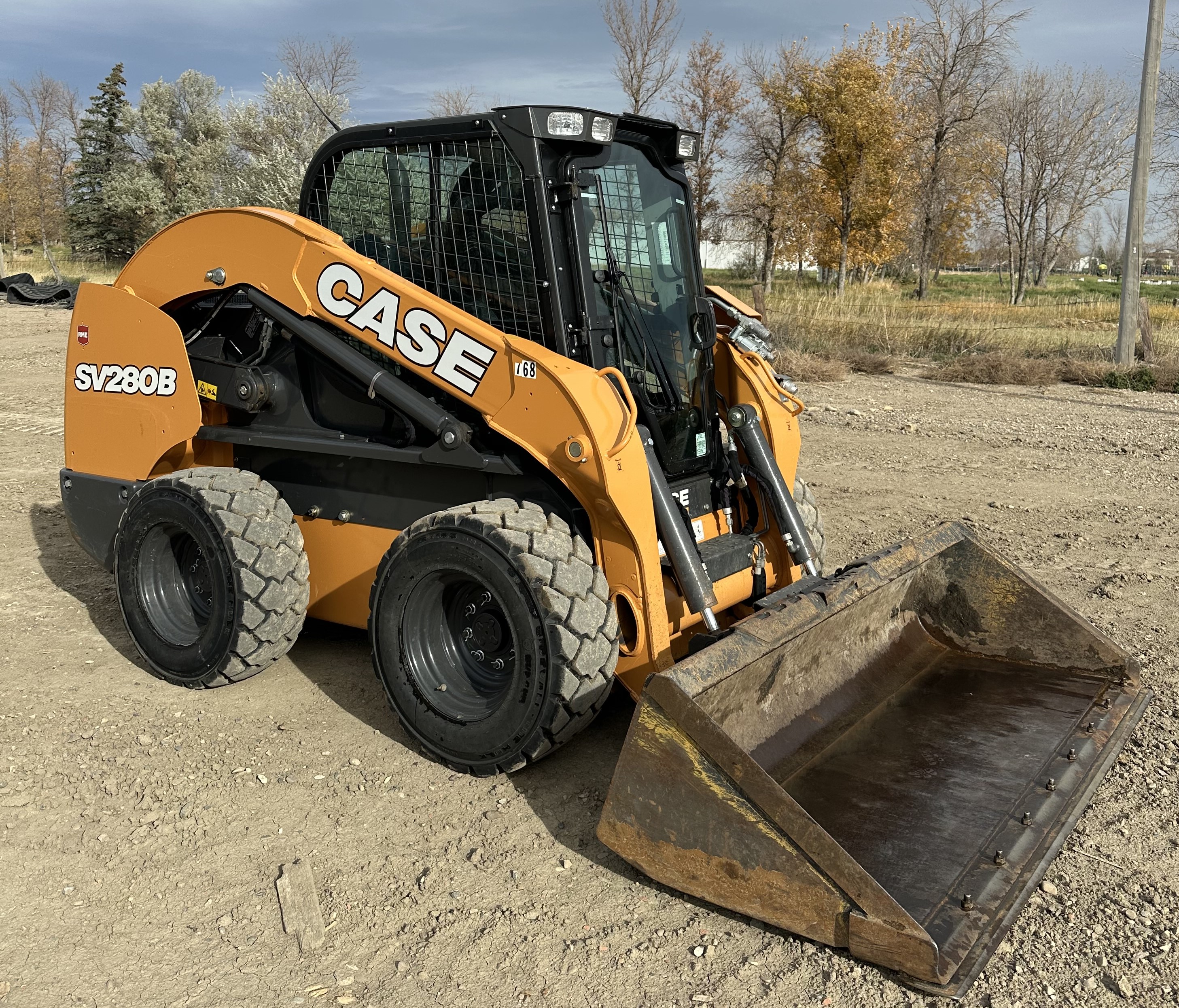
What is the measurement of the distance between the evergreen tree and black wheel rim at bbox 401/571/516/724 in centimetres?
3615

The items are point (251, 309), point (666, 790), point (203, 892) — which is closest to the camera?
point (666, 790)

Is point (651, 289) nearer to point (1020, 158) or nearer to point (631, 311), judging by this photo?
point (631, 311)

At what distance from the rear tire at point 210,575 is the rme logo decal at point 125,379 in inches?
16.5

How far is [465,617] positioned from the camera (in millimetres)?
3896

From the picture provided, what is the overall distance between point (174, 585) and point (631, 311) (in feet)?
7.72

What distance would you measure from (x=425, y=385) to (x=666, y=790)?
6.37ft

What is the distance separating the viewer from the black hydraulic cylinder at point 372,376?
392 centimetres

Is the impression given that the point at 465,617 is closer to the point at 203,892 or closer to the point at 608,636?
the point at 608,636

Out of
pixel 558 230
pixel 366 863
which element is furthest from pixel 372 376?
pixel 366 863

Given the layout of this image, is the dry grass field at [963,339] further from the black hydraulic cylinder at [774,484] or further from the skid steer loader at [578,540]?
the skid steer loader at [578,540]

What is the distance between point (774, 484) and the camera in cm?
434

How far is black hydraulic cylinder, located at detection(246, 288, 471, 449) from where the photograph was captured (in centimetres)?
392

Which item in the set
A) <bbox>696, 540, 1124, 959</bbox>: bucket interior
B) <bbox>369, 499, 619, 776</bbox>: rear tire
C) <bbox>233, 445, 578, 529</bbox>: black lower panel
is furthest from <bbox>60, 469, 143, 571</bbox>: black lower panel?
<bbox>696, 540, 1124, 959</bbox>: bucket interior

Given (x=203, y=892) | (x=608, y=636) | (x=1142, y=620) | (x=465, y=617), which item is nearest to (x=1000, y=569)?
(x=1142, y=620)
